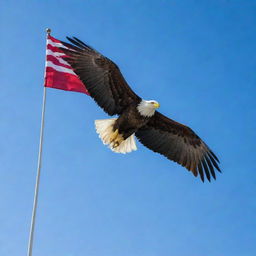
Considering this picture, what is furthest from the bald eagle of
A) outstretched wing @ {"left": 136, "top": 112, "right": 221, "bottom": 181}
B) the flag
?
the flag

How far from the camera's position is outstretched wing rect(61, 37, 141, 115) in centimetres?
1069

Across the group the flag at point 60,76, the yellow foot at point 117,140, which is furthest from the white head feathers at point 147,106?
the flag at point 60,76

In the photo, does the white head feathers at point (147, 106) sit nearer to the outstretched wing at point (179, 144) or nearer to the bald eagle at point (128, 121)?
the bald eagle at point (128, 121)

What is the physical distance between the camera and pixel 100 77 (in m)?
11.0

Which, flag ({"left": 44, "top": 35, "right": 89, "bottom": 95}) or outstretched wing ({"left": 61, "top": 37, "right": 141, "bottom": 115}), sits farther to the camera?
flag ({"left": 44, "top": 35, "right": 89, "bottom": 95})

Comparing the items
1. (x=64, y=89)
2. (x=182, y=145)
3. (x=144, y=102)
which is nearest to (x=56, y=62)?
(x=64, y=89)

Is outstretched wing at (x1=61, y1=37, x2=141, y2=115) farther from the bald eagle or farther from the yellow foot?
the yellow foot

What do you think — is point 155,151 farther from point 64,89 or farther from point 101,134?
point 64,89

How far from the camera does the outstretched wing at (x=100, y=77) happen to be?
1069cm

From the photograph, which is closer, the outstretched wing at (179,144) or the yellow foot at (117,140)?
the yellow foot at (117,140)

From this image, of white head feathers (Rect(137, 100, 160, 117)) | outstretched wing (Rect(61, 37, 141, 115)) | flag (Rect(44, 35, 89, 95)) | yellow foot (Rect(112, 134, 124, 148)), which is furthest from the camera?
flag (Rect(44, 35, 89, 95))

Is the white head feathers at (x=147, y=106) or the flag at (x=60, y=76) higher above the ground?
the flag at (x=60, y=76)

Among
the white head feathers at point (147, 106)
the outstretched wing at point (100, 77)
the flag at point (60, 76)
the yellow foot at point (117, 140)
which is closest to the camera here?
the outstretched wing at point (100, 77)

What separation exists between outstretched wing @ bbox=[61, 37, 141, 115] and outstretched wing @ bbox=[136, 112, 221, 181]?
1.09 metres
